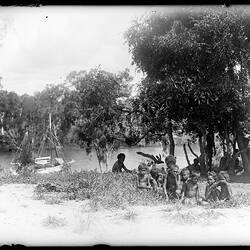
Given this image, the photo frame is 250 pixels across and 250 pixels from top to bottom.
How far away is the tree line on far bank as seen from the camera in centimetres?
1205

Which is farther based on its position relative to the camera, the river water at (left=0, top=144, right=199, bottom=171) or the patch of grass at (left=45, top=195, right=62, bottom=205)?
the river water at (left=0, top=144, right=199, bottom=171)

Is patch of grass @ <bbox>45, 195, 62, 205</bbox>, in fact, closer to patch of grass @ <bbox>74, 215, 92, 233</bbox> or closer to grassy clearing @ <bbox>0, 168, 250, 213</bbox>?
grassy clearing @ <bbox>0, 168, 250, 213</bbox>

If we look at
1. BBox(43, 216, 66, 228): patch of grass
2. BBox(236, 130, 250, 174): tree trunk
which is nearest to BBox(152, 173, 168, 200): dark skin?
BBox(43, 216, 66, 228): patch of grass

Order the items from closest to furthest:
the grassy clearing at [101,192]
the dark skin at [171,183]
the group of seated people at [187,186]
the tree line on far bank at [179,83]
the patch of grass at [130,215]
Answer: the patch of grass at [130,215] → the grassy clearing at [101,192] → the group of seated people at [187,186] → the dark skin at [171,183] → the tree line on far bank at [179,83]

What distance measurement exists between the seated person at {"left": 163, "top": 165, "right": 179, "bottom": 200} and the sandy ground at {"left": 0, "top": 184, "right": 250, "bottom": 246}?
46.2 inches

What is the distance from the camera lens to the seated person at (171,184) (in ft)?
30.3

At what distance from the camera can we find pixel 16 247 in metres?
5.46

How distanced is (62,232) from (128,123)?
11.3 metres

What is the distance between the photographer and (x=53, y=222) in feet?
22.6

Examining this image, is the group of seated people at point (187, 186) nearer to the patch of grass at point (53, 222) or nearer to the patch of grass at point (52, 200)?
the patch of grass at point (52, 200)

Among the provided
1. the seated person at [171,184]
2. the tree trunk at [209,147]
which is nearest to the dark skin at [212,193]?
the seated person at [171,184]

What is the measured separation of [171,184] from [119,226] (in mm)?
2941

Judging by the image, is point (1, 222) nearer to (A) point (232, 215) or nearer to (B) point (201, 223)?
(B) point (201, 223)

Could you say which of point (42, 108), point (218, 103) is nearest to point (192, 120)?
point (218, 103)
